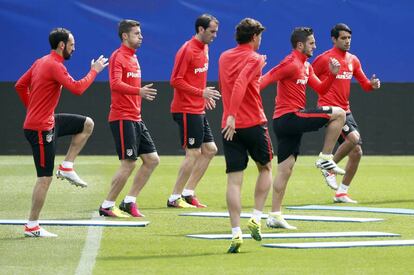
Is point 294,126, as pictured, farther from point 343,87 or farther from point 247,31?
point 343,87

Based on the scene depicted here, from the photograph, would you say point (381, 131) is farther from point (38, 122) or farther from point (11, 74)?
point (38, 122)

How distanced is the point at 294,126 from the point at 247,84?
8.53 ft

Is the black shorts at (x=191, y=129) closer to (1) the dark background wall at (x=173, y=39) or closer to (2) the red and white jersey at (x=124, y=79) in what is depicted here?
(2) the red and white jersey at (x=124, y=79)

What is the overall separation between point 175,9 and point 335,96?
37.5ft

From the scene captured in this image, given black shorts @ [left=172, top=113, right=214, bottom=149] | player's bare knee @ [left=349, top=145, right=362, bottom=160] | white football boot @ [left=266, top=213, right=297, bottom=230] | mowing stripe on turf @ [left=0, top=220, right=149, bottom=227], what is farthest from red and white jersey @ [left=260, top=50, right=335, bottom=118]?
player's bare knee @ [left=349, top=145, right=362, bottom=160]

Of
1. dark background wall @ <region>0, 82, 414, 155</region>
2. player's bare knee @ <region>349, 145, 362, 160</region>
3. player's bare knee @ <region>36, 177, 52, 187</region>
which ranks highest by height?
player's bare knee @ <region>36, 177, 52, 187</region>

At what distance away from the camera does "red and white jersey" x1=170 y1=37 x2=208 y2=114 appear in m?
14.6

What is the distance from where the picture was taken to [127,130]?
1375cm

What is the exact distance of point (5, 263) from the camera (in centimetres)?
945

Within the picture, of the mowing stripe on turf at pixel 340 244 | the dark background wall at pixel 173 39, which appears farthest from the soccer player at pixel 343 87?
the dark background wall at pixel 173 39

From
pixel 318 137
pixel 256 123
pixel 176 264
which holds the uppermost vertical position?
pixel 256 123

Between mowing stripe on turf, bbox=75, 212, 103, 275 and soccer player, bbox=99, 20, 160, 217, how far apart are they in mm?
1535

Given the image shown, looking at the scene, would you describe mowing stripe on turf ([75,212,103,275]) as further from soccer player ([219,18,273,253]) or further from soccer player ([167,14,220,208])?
soccer player ([167,14,220,208])

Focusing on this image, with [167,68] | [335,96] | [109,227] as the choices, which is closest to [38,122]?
[109,227]
